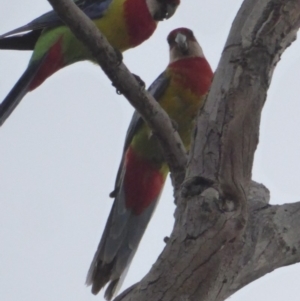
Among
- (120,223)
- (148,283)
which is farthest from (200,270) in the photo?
(120,223)

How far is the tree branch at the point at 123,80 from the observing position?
2.49m

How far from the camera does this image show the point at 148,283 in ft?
6.78

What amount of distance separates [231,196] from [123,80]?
87 cm

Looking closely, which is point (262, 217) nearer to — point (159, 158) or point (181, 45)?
point (159, 158)

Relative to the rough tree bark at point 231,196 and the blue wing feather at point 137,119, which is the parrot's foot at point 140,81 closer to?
the rough tree bark at point 231,196

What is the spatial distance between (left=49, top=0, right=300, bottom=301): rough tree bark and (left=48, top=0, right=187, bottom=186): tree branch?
12 mm

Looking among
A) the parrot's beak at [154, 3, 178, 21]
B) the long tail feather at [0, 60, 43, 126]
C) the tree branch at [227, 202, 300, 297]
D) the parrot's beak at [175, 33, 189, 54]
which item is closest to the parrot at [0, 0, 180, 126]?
the long tail feather at [0, 60, 43, 126]

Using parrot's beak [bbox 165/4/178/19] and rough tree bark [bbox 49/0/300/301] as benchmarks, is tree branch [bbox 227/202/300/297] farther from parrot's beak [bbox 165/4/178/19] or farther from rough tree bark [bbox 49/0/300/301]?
parrot's beak [bbox 165/4/178/19]

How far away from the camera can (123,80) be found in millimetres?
2756

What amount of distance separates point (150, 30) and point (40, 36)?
0.70 m

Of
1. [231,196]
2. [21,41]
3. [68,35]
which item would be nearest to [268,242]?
[231,196]

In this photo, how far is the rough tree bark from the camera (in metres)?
2.06

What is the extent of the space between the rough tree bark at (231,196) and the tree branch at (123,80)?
0.01 meters

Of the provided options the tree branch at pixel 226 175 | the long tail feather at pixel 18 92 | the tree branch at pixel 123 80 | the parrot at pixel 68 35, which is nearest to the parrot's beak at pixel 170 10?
the parrot at pixel 68 35
